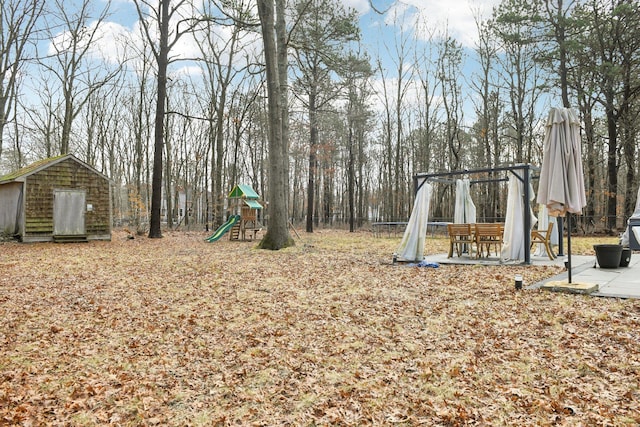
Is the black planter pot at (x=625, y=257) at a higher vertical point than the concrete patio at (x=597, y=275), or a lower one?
higher

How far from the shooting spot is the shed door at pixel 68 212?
53.1 ft

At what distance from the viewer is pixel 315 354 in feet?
13.5

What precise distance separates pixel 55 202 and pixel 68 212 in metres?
0.58

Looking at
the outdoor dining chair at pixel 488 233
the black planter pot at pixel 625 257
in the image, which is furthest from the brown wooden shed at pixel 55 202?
the black planter pot at pixel 625 257

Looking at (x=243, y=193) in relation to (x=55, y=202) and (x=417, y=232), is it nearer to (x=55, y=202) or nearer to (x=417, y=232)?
(x=55, y=202)

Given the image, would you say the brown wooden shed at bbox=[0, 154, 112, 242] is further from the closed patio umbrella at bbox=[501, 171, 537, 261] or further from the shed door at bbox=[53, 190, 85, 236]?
the closed patio umbrella at bbox=[501, 171, 537, 261]

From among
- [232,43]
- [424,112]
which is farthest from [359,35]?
[424,112]

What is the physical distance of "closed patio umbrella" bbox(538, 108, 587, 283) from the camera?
248 inches

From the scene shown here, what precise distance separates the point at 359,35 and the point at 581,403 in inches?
780

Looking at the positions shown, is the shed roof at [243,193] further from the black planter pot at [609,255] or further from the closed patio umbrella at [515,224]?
the black planter pot at [609,255]

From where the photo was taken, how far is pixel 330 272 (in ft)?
29.2

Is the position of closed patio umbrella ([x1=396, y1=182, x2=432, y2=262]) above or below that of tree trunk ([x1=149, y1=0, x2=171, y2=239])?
below

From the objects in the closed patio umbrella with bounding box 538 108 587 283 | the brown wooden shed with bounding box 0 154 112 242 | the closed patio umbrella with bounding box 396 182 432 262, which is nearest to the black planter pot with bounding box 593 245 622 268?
the closed patio umbrella with bounding box 538 108 587 283

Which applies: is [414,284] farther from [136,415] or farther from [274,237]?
[274,237]
